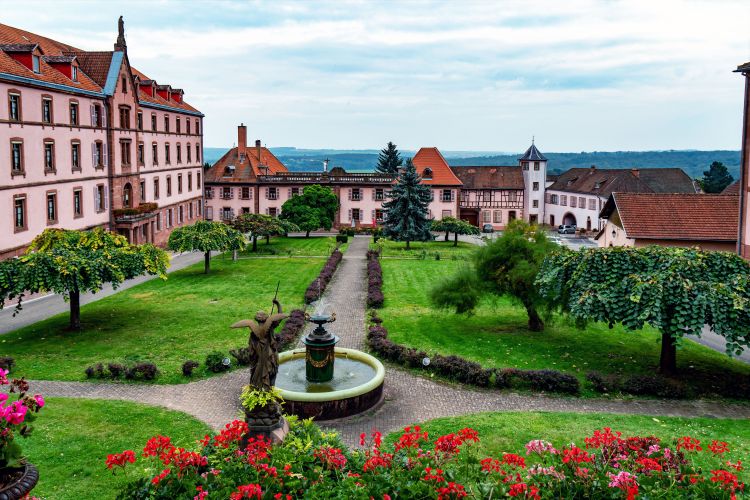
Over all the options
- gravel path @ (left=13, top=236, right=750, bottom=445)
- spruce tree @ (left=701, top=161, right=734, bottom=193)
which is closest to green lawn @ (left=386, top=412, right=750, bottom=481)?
gravel path @ (left=13, top=236, right=750, bottom=445)

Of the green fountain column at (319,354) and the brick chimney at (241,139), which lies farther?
the brick chimney at (241,139)

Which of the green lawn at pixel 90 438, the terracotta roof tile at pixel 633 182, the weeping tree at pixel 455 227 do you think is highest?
the terracotta roof tile at pixel 633 182

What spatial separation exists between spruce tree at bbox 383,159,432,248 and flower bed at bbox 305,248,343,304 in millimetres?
10144

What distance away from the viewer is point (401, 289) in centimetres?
3484

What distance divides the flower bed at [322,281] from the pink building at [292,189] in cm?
2265

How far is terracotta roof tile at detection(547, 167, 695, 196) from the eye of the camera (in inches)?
2729

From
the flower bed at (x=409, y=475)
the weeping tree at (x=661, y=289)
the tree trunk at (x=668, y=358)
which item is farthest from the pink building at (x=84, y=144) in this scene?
the tree trunk at (x=668, y=358)

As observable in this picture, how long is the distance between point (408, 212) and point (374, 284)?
2116 cm

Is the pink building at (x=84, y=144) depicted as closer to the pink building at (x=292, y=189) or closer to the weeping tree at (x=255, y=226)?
A: the weeping tree at (x=255, y=226)

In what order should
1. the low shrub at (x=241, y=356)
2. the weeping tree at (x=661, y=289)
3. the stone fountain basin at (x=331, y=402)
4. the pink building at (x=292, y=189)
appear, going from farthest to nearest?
the pink building at (x=292, y=189) → the low shrub at (x=241, y=356) → the weeping tree at (x=661, y=289) → the stone fountain basin at (x=331, y=402)

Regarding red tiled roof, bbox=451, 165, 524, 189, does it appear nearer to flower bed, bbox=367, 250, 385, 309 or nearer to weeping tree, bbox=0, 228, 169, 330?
flower bed, bbox=367, 250, 385, 309

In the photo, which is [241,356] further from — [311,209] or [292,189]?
[292,189]

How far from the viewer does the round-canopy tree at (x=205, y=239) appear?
37.4 metres

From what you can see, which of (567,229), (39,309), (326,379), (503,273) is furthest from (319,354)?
(567,229)
